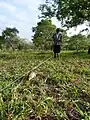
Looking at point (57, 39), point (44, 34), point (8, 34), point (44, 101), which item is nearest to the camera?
point (44, 101)

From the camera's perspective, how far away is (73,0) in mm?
23578

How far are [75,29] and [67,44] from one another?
498 inches

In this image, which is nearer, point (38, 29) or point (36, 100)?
point (36, 100)

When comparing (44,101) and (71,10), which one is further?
(71,10)

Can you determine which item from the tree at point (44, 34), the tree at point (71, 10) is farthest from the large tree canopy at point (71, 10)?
the tree at point (44, 34)

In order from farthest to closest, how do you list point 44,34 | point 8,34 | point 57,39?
1. point 8,34
2. point 44,34
3. point 57,39

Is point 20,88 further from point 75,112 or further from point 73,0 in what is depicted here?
point 73,0

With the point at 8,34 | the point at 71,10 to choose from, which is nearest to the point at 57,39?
the point at 71,10

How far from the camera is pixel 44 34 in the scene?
136ft

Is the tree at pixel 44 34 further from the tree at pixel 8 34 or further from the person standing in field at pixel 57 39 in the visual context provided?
the person standing in field at pixel 57 39

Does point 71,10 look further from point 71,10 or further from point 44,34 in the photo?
point 44,34

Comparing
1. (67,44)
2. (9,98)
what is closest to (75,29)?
(67,44)

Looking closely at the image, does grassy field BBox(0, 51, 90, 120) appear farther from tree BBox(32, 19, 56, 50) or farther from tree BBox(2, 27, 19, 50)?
tree BBox(2, 27, 19, 50)

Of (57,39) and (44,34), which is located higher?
(57,39)
